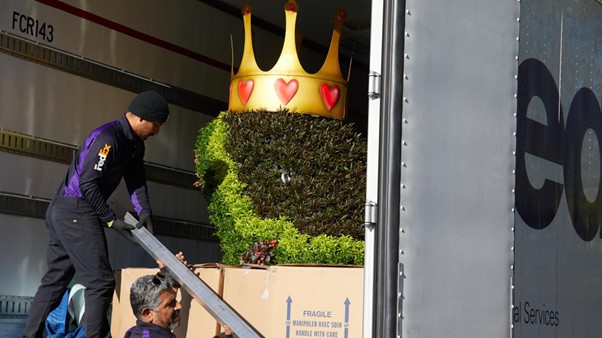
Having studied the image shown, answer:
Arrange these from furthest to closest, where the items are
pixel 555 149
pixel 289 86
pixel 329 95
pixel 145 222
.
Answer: pixel 329 95 → pixel 289 86 → pixel 145 222 → pixel 555 149

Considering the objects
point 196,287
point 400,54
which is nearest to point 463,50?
point 400,54

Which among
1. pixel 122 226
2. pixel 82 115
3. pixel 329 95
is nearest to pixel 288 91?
pixel 329 95

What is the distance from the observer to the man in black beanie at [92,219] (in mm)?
5047

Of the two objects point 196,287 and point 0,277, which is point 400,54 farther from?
→ point 0,277

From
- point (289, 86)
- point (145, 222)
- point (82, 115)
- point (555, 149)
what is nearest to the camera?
point (555, 149)

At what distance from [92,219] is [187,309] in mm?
603

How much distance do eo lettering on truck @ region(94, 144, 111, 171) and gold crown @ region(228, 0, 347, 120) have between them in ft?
4.83

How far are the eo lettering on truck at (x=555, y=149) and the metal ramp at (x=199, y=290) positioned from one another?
1.22 m

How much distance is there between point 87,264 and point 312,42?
163 inches

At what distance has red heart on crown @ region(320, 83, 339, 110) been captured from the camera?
21.3ft

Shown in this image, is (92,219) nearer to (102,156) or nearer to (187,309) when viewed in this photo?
(102,156)

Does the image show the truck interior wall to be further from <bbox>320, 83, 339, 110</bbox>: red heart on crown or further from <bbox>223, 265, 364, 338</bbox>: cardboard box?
<bbox>223, 265, 364, 338</bbox>: cardboard box

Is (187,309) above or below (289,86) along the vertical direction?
below

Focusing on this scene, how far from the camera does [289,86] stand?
6426 mm
